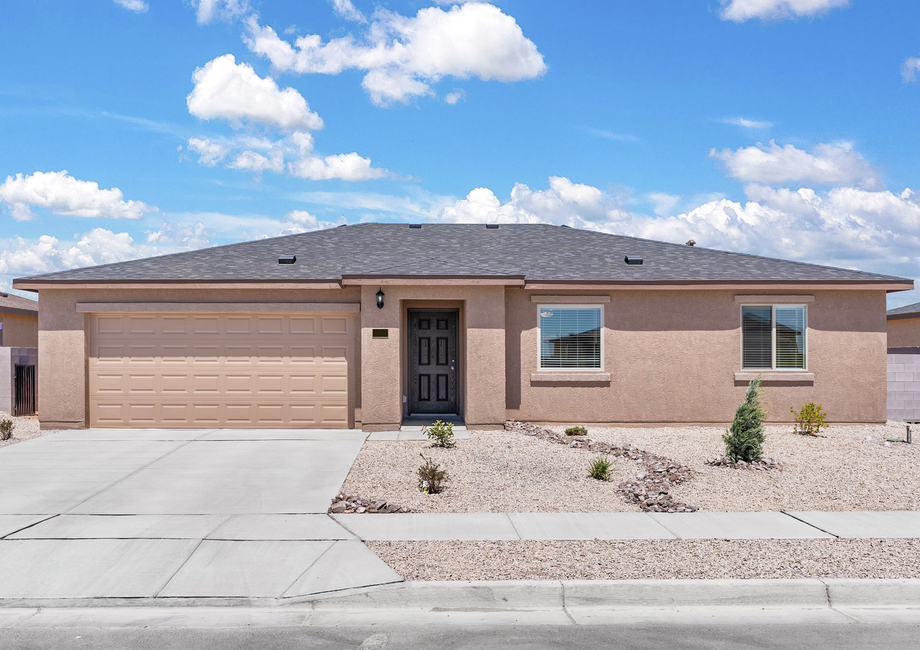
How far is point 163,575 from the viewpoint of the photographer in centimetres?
586

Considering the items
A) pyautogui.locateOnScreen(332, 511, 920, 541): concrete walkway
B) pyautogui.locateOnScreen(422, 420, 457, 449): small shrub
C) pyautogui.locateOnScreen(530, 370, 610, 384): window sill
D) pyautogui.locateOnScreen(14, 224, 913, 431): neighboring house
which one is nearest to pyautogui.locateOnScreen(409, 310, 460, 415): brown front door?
pyautogui.locateOnScreen(14, 224, 913, 431): neighboring house

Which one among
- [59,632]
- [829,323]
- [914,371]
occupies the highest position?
[829,323]

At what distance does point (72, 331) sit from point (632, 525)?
11.6 meters

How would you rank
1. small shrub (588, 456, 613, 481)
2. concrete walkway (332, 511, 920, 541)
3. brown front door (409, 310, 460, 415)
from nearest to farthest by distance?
concrete walkway (332, 511, 920, 541) < small shrub (588, 456, 613, 481) < brown front door (409, 310, 460, 415)

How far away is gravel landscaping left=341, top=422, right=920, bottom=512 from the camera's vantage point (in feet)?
27.1

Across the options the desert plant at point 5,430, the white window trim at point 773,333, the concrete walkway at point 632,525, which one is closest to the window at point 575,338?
the white window trim at point 773,333

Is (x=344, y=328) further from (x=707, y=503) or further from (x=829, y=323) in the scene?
(x=829, y=323)

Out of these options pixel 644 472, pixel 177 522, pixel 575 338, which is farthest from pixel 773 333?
pixel 177 522

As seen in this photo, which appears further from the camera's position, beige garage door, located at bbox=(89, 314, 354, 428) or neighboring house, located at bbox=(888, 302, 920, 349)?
neighboring house, located at bbox=(888, 302, 920, 349)

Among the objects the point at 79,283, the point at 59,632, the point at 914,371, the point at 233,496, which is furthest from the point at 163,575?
the point at 914,371

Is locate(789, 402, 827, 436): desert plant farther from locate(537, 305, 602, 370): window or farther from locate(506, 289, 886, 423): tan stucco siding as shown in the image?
locate(537, 305, 602, 370): window

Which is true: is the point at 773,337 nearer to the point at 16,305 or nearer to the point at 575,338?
the point at 575,338

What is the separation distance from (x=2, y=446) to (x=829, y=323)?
51.5ft

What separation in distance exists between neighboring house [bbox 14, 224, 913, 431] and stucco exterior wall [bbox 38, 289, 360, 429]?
1.1 inches
